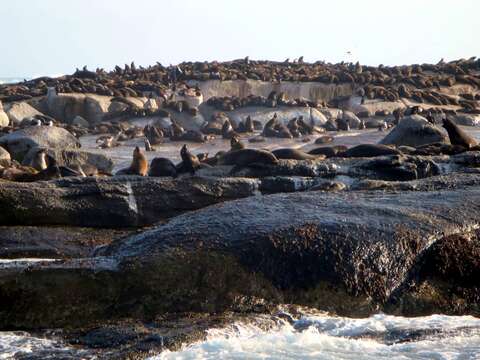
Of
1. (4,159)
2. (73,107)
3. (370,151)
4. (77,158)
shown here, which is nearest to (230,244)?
(370,151)

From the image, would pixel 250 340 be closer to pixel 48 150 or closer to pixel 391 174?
pixel 391 174

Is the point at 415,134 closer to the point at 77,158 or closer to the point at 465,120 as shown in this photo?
the point at 77,158

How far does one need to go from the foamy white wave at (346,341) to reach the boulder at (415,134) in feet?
37.3

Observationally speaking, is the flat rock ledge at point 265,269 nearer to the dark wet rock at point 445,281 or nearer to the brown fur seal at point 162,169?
the dark wet rock at point 445,281

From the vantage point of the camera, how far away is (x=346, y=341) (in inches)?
189

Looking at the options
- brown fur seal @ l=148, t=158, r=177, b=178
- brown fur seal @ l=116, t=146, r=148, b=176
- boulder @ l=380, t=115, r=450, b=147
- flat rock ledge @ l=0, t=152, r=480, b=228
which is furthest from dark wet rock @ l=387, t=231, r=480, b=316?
boulder @ l=380, t=115, r=450, b=147

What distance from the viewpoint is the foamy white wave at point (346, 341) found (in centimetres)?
454

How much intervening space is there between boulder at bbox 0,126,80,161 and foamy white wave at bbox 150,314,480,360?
13.8 meters

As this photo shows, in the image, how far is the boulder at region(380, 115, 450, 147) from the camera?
53.6 feet

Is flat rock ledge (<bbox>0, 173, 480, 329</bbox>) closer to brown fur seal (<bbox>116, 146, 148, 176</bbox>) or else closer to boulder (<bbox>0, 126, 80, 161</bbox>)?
brown fur seal (<bbox>116, 146, 148, 176</bbox>)

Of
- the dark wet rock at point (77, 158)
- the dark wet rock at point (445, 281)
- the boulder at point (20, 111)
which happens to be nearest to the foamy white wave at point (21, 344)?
the dark wet rock at point (445, 281)

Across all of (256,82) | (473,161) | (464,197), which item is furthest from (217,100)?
(464,197)

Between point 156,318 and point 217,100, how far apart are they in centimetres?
2403

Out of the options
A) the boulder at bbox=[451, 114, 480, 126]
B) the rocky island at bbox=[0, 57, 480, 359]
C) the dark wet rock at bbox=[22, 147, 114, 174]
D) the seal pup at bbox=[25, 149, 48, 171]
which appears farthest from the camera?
the boulder at bbox=[451, 114, 480, 126]
